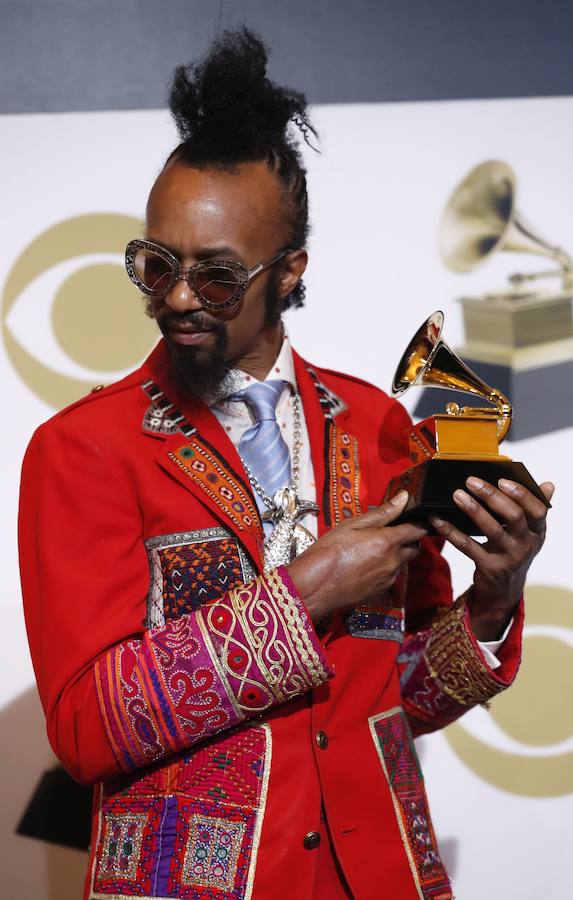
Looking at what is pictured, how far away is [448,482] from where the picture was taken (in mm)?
1884

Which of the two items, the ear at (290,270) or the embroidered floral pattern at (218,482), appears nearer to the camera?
the embroidered floral pattern at (218,482)

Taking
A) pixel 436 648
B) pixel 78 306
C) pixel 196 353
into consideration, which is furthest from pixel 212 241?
pixel 78 306

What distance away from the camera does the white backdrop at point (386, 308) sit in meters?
3.07

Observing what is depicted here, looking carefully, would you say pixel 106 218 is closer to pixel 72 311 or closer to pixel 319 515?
pixel 72 311

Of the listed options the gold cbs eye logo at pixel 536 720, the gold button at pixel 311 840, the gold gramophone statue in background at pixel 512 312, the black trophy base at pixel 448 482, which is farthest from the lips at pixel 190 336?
the gold cbs eye logo at pixel 536 720

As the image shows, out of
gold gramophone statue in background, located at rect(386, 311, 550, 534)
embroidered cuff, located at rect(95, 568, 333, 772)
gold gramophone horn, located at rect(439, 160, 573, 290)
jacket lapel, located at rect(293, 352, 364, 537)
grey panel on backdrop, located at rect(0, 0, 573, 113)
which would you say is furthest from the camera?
gold gramophone horn, located at rect(439, 160, 573, 290)

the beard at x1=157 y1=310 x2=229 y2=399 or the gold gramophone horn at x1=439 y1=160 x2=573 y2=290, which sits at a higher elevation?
the gold gramophone horn at x1=439 y1=160 x2=573 y2=290

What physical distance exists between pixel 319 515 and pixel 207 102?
83 centimetres

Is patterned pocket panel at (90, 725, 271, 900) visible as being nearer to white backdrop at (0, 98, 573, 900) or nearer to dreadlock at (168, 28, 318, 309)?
dreadlock at (168, 28, 318, 309)

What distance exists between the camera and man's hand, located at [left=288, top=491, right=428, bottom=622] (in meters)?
1.84

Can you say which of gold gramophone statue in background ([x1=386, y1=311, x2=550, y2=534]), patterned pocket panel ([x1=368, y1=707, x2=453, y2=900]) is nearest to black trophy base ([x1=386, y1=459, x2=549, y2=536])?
gold gramophone statue in background ([x1=386, y1=311, x2=550, y2=534])

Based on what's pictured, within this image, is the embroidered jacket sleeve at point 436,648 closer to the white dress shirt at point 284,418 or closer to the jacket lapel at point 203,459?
the white dress shirt at point 284,418

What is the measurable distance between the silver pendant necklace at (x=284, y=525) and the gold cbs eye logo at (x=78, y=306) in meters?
1.20

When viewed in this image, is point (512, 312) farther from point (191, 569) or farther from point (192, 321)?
point (191, 569)
